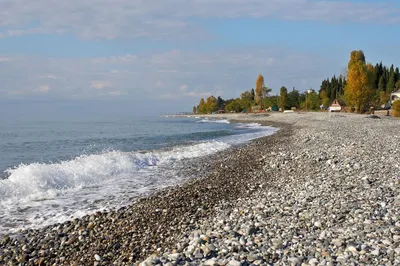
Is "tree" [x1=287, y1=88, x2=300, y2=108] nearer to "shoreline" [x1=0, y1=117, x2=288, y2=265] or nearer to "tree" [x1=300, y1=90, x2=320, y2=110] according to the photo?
"tree" [x1=300, y1=90, x2=320, y2=110]

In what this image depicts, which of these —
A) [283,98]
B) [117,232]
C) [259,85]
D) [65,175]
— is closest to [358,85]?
[65,175]

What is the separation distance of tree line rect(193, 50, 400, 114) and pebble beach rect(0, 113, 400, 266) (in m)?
57.1

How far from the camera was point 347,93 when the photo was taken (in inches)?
2581

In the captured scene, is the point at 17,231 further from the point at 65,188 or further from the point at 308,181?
the point at 308,181

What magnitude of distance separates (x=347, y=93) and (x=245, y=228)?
65125 mm

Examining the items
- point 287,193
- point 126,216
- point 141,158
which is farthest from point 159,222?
point 141,158

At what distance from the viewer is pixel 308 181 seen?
11.3m

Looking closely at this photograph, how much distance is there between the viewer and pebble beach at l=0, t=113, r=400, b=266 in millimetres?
5742

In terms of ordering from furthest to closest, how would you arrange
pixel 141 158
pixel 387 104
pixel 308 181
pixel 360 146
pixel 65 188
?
pixel 387 104 < pixel 141 158 < pixel 360 146 < pixel 65 188 < pixel 308 181

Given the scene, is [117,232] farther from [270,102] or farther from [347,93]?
[270,102]

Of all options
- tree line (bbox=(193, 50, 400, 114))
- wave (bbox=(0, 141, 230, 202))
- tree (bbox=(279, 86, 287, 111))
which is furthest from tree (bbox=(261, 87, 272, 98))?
wave (bbox=(0, 141, 230, 202))

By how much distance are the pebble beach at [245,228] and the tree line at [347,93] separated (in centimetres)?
5708

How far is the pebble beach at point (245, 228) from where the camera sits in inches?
226

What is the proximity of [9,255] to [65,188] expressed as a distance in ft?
21.1
